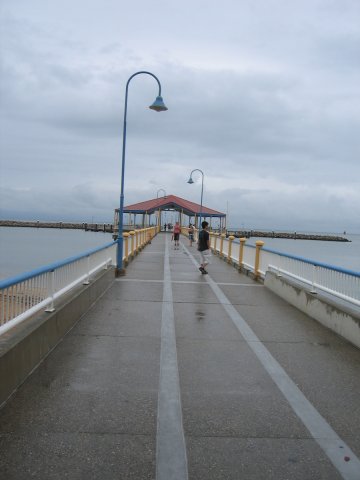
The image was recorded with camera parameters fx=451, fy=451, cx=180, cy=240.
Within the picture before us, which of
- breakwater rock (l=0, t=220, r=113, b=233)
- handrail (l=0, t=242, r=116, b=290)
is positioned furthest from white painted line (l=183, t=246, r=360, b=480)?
breakwater rock (l=0, t=220, r=113, b=233)

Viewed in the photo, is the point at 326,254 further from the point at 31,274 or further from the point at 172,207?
the point at 31,274

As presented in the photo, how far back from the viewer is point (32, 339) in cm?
525

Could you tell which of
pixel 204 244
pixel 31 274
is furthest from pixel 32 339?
pixel 204 244

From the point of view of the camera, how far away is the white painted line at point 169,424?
10.9 feet

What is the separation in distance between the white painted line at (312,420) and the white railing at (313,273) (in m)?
1.75

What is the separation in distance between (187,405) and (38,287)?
8.38ft

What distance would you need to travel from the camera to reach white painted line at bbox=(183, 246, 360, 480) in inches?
136

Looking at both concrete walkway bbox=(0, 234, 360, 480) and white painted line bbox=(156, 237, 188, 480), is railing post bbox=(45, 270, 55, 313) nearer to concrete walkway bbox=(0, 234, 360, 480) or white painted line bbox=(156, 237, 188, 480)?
concrete walkway bbox=(0, 234, 360, 480)

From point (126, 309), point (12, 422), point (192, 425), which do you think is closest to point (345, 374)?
point (192, 425)

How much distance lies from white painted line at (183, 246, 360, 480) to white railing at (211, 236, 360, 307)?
5.75ft

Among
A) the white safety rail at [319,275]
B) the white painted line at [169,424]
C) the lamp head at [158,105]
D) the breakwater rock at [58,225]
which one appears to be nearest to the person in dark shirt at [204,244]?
the white safety rail at [319,275]

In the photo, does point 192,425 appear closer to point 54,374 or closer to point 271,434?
point 271,434

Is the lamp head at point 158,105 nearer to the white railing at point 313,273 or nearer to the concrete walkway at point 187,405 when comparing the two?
the white railing at point 313,273

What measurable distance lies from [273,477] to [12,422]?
225 centimetres
